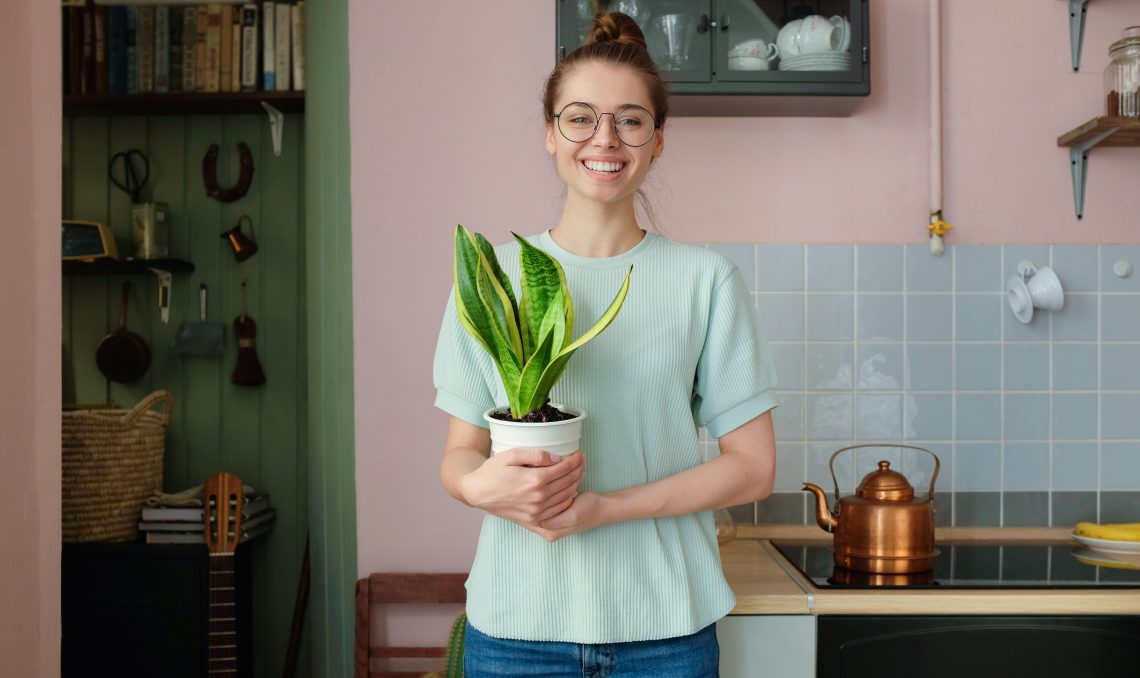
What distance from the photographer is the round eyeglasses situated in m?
1.18

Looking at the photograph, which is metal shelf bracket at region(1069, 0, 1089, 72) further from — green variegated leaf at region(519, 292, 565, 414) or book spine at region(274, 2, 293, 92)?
book spine at region(274, 2, 293, 92)

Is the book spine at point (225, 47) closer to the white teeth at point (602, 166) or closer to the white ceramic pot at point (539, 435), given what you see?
the white teeth at point (602, 166)

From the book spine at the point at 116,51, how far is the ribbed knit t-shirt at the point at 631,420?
209 cm

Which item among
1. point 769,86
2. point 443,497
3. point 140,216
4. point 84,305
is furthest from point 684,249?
point 84,305

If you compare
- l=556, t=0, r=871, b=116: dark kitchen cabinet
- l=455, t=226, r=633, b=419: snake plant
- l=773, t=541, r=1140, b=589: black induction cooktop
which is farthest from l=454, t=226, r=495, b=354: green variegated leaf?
l=556, t=0, r=871, b=116: dark kitchen cabinet

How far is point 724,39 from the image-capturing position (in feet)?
6.40

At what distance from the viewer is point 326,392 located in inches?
89.4

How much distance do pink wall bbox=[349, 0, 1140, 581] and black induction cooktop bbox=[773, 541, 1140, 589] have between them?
0.73m

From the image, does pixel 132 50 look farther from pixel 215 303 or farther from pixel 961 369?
pixel 961 369

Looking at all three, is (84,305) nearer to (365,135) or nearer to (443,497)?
(365,135)

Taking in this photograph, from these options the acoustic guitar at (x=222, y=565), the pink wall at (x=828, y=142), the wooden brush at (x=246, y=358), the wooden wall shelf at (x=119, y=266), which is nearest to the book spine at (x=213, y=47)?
the wooden wall shelf at (x=119, y=266)

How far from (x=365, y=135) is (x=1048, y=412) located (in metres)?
1.77

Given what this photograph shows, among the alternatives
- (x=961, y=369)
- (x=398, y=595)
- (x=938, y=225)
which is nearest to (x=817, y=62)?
(x=938, y=225)

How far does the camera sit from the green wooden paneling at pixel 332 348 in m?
2.21
